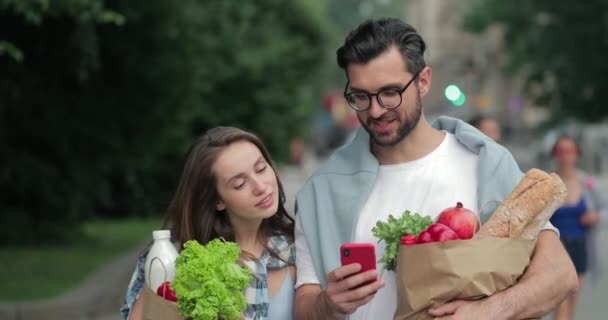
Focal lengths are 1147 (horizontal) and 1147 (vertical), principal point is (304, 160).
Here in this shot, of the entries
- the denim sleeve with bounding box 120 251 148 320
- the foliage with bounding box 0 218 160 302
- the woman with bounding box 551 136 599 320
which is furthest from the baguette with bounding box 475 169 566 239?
the foliage with bounding box 0 218 160 302

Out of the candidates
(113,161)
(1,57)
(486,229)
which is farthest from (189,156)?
(113,161)

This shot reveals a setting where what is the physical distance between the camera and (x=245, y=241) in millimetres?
3891

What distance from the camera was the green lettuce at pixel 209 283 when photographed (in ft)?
Result: 11.0

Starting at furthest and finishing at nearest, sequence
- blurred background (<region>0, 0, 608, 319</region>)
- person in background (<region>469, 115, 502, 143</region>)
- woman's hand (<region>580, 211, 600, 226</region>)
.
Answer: blurred background (<region>0, 0, 608, 319</region>), woman's hand (<region>580, 211, 600, 226</region>), person in background (<region>469, 115, 502, 143</region>)

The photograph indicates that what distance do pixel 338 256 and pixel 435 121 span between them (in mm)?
659

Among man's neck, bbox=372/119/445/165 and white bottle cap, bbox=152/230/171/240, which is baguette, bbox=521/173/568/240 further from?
white bottle cap, bbox=152/230/171/240

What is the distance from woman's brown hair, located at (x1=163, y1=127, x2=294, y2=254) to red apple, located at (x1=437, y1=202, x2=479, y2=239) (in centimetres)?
80

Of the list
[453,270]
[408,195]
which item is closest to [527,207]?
[453,270]

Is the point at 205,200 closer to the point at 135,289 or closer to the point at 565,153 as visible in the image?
the point at 135,289

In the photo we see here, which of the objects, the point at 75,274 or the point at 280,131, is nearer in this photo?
the point at 75,274

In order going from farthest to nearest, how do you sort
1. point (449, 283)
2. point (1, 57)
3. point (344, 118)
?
point (344, 118), point (1, 57), point (449, 283)

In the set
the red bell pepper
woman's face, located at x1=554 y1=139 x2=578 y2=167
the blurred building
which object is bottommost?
the red bell pepper

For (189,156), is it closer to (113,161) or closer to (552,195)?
(552,195)

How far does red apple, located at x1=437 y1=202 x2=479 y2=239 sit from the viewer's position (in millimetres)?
3162
